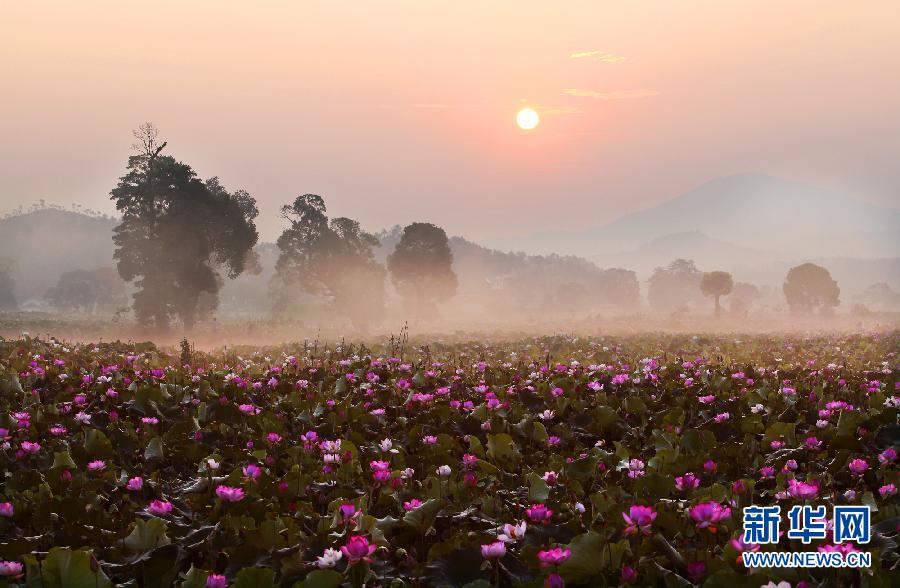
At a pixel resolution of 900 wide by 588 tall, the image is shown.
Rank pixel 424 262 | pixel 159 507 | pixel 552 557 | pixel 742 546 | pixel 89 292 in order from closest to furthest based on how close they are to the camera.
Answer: pixel 552 557, pixel 742 546, pixel 159 507, pixel 424 262, pixel 89 292

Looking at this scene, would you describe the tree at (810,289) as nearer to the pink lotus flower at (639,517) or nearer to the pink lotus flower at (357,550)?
the pink lotus flower at (639,517)

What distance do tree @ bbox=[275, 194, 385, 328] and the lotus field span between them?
48.8 metres

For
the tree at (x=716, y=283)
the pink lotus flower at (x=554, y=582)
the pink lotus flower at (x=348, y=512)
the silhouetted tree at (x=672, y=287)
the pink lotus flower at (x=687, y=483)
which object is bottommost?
the pink lotus flower at (x=554, y=582)

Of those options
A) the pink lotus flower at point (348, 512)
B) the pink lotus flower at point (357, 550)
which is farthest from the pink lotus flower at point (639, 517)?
the pink lotus flower at point (348, 512)

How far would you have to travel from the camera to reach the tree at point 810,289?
8717 cm

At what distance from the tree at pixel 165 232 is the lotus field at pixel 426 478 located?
35.4m

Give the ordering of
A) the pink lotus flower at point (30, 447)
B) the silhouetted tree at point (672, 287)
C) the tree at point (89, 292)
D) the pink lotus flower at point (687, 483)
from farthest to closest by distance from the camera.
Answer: the silhouetted tree at point (672, 287) < the tree at point (89, 292) < the pink lotus flower at point (30, 447) < the pink lotus flower at point (687, 483)

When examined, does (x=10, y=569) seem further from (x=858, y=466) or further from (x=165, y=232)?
(x=165, y=232)

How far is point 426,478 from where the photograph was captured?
18.0 feet

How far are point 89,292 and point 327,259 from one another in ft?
355

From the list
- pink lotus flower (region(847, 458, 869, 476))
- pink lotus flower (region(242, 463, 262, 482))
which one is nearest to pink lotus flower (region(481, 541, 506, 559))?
pink lotus flower (region(242, 463, 262, 482))

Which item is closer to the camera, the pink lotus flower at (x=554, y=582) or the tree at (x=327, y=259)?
the pink lotus flower at (x=554, y=582)

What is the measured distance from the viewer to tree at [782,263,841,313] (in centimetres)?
8717

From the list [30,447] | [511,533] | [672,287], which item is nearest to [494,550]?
[511,533]
